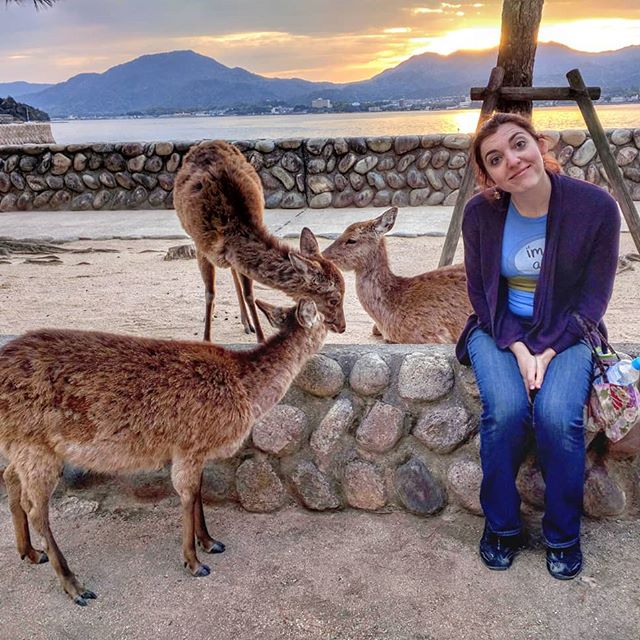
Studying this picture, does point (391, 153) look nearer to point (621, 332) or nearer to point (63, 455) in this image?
point (621, 332)

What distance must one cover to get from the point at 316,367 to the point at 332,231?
5748 mm

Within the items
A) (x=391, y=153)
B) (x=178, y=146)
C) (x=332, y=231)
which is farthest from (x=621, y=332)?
(x=178, y=146)

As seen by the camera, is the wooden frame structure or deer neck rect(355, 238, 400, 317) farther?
the wooden frame structure

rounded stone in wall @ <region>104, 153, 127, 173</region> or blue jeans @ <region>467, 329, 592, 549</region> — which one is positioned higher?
rounded stone in wall @ <region>104, 153, 127, 173</region>

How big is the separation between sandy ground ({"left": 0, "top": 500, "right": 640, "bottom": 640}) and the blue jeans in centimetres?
19

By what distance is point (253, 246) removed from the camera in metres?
4.23

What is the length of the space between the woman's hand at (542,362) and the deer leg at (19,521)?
201 centimetres

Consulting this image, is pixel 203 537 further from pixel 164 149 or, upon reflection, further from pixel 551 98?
pixel 164 149

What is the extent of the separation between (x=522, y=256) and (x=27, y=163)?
1043cm

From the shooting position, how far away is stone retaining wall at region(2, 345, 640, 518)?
3.20m

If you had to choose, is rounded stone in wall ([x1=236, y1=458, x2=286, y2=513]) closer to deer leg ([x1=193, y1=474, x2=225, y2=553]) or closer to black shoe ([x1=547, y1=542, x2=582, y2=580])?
deer leg ([x1=193, y1=474, x2=225, y2=553])

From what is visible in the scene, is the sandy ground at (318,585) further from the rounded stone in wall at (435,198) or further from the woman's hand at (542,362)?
the rounded stone in wall at (435,198)

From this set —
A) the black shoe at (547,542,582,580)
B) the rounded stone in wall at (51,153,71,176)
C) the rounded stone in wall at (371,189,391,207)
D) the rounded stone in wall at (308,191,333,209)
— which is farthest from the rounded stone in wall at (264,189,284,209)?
the black shoe at (547,542,582,580)

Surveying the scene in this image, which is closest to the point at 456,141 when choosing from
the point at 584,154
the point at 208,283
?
the point at 584,154
